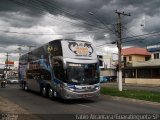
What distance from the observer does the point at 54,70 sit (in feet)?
72.2

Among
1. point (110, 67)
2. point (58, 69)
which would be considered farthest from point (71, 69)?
point (110, 67)

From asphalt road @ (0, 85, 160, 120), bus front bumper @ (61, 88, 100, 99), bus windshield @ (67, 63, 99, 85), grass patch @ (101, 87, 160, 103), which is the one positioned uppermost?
bus windshield @ (67, 63, 99, 85)

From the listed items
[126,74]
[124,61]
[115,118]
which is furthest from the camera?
[124,61]

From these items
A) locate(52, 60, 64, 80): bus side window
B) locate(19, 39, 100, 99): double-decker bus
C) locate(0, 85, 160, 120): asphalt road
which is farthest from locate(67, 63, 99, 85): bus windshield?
locate(0, 85, 160, 120): asphalt road

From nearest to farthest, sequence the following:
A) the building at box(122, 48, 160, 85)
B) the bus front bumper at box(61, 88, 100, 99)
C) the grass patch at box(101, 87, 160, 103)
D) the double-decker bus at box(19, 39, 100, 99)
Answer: the bus front bumper at box(61, 88, 100, 99) → the double-decker bus at box(19, 39, 100, 99) → the grass patch at box(101, 87, 160, 103) → the building at box(122, 48, 160, 85)

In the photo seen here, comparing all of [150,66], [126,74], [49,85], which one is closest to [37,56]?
[49,85]

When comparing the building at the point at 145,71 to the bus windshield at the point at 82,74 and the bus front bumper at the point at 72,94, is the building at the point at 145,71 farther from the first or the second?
the bus front bumper at the point at 72,94

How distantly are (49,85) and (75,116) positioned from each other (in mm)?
9227

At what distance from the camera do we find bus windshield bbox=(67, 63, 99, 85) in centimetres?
2044

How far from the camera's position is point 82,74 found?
68.3 feet

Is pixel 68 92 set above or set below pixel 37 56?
below

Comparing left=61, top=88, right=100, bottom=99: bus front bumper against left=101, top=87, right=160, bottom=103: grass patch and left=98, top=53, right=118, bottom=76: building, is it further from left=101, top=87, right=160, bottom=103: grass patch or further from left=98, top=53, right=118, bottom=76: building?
left=98, top=53, right=118, bottom=76: building

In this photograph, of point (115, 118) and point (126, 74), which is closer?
point (115, 118)

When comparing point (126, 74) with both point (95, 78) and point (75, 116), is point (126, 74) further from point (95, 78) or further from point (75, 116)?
point (75, 116)
